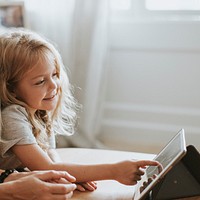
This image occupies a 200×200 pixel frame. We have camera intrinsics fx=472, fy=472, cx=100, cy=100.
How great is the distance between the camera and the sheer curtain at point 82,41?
9.00 ft

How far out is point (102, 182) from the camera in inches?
52.7

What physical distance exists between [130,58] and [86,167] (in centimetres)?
168

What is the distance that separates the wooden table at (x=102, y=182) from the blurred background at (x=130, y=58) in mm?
1230

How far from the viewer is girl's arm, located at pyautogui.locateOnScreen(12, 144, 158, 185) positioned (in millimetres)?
1213

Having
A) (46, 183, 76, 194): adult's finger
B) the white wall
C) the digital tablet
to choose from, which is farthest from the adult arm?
the white wall

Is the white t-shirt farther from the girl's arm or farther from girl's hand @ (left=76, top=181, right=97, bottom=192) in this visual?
girl's hand @ (left=76, top=181, right=97, bottom=192)

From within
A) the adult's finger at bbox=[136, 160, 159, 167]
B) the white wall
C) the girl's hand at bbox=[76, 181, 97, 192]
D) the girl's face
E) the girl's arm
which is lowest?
the white wall

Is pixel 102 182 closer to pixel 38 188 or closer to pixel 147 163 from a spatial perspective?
pixel 147 163

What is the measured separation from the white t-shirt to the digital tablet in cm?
35

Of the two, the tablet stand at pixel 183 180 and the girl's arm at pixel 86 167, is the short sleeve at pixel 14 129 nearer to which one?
the girl's arm at pixel 86 167

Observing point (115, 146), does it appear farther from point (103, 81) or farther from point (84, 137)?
point (103, 81)

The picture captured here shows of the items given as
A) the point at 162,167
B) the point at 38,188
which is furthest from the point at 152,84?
the point at 38,188

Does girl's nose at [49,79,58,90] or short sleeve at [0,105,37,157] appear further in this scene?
girl's nose at [49,79,58,90]

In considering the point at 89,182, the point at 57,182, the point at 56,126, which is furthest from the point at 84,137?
the point at 57,182
